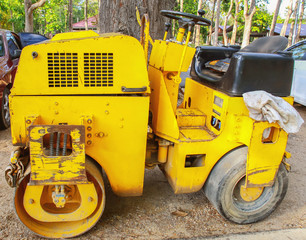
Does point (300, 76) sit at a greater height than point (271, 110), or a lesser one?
lesser

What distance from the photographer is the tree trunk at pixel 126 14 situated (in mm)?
4336

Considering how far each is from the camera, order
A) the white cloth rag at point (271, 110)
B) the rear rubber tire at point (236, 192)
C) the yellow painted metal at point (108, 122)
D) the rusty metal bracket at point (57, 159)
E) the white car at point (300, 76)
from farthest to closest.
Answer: the white car at point (300, 76) < the rear rubber tire at point (236, 192) < the white cloth rag at point (271, 110) < the yellow painted metal at point (108, 122) < the rusty metal bracket at point (57, 159)

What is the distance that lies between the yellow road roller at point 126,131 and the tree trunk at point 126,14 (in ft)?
5.01

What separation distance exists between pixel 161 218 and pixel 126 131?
1.02 metres

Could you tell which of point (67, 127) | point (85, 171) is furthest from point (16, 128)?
point (85, 171)

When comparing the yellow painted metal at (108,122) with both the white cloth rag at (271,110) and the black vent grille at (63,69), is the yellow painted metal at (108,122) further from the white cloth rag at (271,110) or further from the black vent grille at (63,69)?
the white cloth rag at (271,110)

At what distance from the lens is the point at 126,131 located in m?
2.41

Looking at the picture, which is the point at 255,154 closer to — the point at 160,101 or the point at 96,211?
the point at 160,101

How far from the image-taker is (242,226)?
281 cm

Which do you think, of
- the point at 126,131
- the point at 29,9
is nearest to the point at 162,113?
the point at 126,131

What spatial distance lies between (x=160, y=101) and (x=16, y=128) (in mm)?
1197

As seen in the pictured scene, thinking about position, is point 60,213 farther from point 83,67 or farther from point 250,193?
point 250,193

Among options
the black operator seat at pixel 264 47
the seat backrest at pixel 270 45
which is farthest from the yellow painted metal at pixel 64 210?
the seat backrest at pixel 270 45

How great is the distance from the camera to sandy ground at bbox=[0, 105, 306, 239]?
2.61 meters
